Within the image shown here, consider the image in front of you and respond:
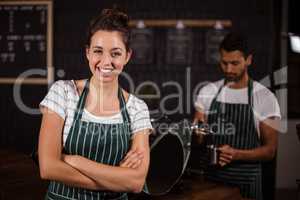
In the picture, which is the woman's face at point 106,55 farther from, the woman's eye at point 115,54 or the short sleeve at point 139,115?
the short sleeve at point 139,115

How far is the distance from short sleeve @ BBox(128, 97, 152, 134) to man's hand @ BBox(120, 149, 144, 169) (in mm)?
59

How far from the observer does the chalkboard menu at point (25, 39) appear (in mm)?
1214

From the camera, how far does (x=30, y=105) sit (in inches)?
46.1

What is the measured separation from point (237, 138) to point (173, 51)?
0.34m

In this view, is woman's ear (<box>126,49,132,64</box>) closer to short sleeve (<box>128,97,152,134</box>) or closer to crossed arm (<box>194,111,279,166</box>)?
short sleeve (<box>128,97,152,134</box>)

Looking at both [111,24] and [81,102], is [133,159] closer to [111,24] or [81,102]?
[81,102]

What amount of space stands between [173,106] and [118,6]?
35 cm

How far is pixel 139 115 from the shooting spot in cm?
111

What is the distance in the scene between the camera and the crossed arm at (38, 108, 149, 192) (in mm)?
997

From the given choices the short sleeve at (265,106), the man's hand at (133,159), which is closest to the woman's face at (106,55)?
the man's hand at (133,159)

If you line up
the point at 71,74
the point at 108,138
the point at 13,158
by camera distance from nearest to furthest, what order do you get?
the point at 108,138, the point at 71,74, the point at 13,158

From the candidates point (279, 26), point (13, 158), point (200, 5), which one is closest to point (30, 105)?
point (13, 158)

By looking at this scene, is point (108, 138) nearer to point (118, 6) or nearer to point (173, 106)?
point (173, 106)

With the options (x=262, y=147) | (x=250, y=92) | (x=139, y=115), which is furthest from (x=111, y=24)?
(x=262, y=147)
